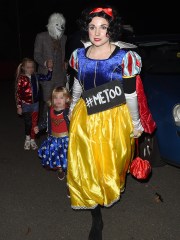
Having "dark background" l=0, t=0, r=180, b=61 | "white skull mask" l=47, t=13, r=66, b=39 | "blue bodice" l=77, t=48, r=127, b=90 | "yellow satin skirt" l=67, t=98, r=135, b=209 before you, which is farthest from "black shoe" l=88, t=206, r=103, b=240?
"dark background" l=0, t=0, r=180, b=61

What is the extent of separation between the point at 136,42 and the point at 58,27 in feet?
3.83

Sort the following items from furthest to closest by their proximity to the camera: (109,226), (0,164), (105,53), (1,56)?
1. (1,56)
2. (0,164)
3. (109,226)
4. (105,53)

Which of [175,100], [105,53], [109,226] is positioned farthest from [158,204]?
[105,53]

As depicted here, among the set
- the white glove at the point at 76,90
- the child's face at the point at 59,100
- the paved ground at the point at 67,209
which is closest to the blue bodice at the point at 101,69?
the white glove at the point at 76,90

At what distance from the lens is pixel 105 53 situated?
10.1 ft

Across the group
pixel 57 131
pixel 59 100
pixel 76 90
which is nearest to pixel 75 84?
pixel 76 90

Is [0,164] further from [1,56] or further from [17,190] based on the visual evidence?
[1,56]

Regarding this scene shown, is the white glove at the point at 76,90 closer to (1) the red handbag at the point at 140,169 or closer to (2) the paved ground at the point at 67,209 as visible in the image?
(1) the red handbag at the point at 140,169

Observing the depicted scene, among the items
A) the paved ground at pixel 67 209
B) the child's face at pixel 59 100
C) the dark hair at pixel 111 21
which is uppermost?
the dark hair at pixel 111 21

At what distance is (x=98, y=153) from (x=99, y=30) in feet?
3.41

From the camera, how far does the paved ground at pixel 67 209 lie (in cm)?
346

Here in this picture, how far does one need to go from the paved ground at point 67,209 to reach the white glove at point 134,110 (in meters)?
0.97

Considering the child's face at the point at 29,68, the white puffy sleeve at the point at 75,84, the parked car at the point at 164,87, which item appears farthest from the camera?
the child's face at the point at 29,68

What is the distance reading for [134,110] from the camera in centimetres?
310
